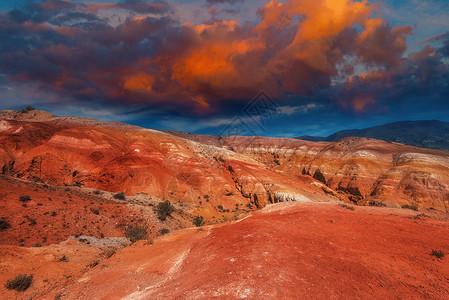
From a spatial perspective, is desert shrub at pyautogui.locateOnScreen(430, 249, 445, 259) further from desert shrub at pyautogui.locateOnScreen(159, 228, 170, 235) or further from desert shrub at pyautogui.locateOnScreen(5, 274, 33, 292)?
desert shrub at pyautogui.locateOnScreen(159, 228, 170, 235)

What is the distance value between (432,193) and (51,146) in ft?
231

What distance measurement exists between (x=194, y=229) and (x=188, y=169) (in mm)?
27570

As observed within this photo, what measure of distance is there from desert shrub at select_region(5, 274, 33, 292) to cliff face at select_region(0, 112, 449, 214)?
24.8m

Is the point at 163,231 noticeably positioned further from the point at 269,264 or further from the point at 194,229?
the point at 269,264

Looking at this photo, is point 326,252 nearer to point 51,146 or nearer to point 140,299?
point 140,299

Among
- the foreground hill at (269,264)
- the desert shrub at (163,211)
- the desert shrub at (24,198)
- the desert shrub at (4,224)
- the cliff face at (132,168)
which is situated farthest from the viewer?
the cliff face at (132,168)

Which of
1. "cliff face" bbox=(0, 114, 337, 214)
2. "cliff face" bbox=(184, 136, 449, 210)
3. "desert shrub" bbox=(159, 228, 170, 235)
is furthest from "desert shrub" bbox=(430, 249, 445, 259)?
"cliff face" bbox=(184, 136, 449, 210)

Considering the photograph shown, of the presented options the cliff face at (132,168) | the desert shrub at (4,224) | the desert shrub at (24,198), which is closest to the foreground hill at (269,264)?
the desert shrub at (4,224)

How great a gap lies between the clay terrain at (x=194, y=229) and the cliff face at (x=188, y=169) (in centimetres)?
23

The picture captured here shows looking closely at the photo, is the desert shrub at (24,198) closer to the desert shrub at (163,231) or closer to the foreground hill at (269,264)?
the foreground hill at (269,264)

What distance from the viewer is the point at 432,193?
115ft

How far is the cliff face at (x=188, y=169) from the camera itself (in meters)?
32.3

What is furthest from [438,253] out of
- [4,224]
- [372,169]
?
[372,169]

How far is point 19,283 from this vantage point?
786 cm
